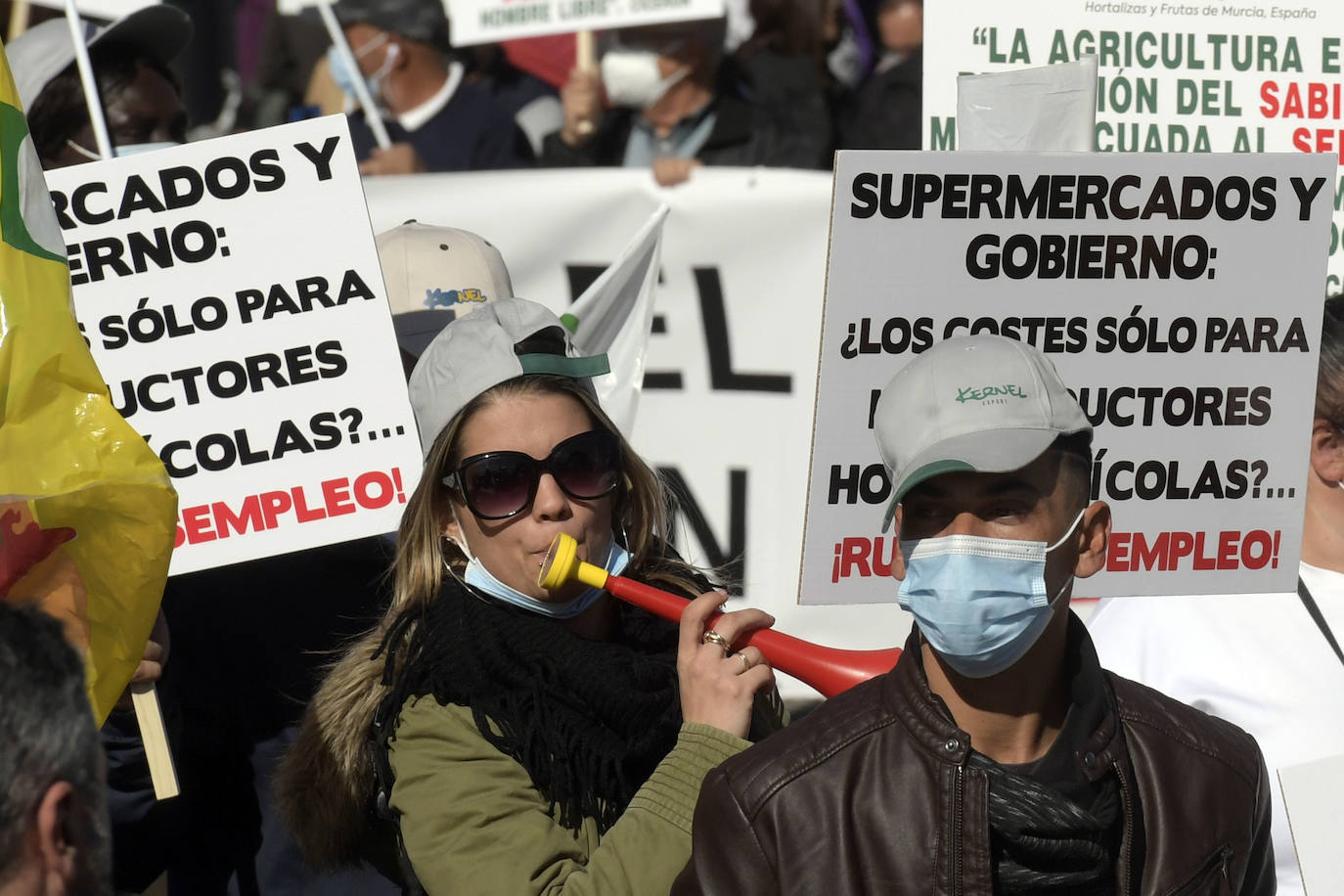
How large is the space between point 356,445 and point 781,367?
1.80 meters

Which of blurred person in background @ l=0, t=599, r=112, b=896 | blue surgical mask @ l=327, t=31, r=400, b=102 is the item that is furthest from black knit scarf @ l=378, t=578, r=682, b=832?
blue surgical mask @ l=327, t=31, r=400, b=102

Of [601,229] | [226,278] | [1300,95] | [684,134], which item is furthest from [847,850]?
[684,134]

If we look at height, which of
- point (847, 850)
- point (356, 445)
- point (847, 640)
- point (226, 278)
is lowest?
point (847, 640)

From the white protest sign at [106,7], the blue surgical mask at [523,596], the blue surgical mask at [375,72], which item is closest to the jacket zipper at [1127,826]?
the blue surgical mask at [523,596]

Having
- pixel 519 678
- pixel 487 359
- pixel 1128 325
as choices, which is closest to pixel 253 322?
pixel 487 359

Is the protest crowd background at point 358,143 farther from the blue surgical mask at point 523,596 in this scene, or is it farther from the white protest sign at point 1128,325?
the white protest sign at point 1128,325

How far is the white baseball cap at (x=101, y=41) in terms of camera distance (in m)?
3.83

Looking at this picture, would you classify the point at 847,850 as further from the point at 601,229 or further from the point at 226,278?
the point at 601,229

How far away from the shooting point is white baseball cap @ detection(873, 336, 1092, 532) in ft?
6.88

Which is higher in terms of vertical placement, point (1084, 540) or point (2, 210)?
point (2, 210)

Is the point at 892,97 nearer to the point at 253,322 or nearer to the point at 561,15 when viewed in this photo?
the point at 561,15

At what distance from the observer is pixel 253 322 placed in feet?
11.0

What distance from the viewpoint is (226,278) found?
336 centimetres

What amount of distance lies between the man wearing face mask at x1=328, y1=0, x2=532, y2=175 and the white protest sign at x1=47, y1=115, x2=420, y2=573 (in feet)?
11.6
